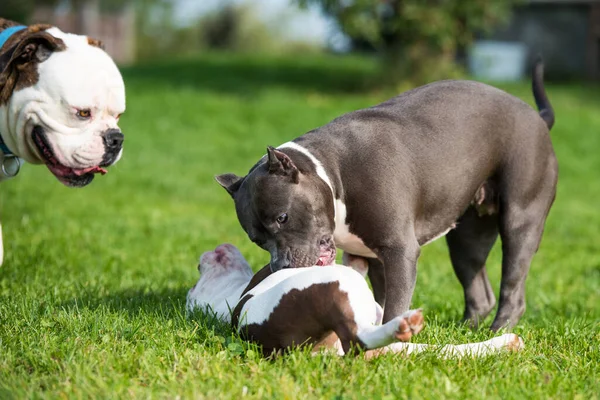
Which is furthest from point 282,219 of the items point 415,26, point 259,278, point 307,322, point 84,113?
point 415,26

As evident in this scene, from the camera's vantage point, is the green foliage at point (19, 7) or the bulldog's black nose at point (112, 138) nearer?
the bulldog's black nose at point (112, 138)

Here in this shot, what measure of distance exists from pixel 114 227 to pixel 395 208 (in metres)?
4.95

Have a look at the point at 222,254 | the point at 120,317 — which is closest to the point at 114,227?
the point at 222,254

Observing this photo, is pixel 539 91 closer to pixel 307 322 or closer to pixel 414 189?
pixel 414 189

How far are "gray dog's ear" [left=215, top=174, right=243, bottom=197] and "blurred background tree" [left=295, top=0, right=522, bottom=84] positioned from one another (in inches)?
514

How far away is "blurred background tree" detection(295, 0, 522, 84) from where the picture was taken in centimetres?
1719

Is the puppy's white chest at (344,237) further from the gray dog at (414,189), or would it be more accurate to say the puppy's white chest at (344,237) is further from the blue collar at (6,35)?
the blue collar at (6,35)

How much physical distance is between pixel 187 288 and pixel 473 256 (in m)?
1.93

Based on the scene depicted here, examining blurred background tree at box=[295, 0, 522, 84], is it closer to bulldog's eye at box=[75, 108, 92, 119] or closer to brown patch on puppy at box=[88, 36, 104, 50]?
brown patch on puppy at box=[88, 36, 104, 50]

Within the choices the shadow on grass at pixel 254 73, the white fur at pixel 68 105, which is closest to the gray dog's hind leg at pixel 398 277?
the white fur at pixel 68 105

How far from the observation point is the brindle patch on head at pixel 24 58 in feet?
14.6

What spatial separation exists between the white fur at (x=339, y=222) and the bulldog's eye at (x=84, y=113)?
1163mm

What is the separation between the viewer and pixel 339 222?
4336 millimetres

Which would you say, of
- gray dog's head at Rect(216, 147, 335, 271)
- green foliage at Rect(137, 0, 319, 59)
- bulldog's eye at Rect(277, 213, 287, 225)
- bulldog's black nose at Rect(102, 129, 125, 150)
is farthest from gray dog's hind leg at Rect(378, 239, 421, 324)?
green foliage at Rect(137, 0, 319, 59)
